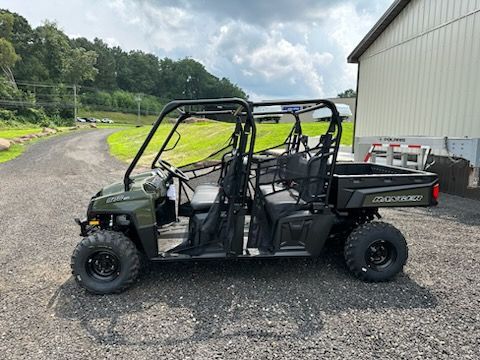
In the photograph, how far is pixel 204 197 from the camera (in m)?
4.06

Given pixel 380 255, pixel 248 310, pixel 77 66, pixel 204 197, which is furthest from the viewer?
pixel 77 66

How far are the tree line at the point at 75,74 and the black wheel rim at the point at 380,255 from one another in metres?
40.2

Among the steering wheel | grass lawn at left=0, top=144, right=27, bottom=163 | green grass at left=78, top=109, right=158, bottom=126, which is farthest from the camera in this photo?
green grass at left=78, top=109, right=158, bottom=126

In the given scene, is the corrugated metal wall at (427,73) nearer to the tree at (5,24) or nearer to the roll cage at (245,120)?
the roll cage at (245,120)

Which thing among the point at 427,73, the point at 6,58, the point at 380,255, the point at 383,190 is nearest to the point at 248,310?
the point at 380,255

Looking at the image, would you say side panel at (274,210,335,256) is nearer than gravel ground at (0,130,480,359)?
No

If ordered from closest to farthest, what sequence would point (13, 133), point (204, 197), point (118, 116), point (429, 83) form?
1. point (204, 197)
2. point (429, 83)
3. point (13, 133)
4. point (118, 116)

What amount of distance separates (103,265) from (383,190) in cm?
293

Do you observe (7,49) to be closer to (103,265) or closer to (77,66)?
(77,66)

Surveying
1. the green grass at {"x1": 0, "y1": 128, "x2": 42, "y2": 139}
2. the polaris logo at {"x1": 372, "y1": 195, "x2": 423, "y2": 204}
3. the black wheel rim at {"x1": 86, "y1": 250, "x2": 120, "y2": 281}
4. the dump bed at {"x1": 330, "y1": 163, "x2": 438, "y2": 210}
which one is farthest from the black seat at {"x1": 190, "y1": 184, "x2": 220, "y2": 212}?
the green grass at {"x1": 0, "y1": 128, "x2": 42, "y2": 139}

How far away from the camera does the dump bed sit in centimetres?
382

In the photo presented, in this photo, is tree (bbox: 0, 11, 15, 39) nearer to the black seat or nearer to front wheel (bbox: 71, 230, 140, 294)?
the black seat

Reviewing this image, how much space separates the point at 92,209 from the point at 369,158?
767 centimetres

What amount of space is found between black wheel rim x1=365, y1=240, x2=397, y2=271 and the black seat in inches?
67.4
